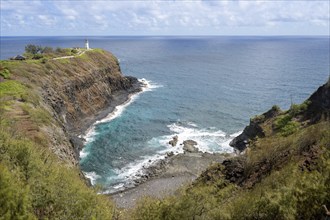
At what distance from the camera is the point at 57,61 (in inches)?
4291

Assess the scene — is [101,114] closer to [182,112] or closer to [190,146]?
[182,112]

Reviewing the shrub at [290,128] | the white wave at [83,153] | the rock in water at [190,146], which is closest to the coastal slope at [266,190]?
the shrub at [290,128]

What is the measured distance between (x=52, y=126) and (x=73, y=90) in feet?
131

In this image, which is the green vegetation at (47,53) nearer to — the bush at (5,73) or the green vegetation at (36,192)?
the bush at (5,73)

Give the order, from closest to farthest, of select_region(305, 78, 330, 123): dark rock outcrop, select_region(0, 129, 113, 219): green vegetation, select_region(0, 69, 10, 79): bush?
select_region(0, 129, 113, 219): green vegetation < select_region(305, 78, 330, 123): dark rock outcrop < select_region(0, 69, 10, 79): bush

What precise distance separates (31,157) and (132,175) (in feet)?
107

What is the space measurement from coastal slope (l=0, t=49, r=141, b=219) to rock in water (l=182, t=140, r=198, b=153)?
2447 cm

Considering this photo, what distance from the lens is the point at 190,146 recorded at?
77.2 metres

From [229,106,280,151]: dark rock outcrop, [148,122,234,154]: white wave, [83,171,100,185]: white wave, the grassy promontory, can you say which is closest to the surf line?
the grassy promontory

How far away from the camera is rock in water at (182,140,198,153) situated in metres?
75.5

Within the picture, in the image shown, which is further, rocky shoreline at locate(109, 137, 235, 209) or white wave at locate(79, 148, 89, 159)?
white wave at locate(79, 148, 89, 159)

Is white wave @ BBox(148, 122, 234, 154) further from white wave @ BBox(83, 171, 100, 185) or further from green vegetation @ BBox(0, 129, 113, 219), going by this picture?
green vegetation @ BBox(0, 129, 113, 219)

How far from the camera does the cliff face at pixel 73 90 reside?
73775 millimetres

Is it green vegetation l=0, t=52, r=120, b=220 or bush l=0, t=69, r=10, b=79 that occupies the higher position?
bush l=0, t=69, r=10, b=79
